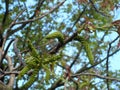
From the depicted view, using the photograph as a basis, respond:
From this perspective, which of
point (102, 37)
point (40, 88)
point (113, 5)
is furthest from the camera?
point (40, 88)

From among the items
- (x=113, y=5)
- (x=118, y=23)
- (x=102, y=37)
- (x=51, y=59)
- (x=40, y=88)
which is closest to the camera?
(x=51, y=59)

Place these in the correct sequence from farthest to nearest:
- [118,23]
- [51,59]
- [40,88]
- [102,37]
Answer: [40,88]
[102,37]
[118,23]
[51,59]

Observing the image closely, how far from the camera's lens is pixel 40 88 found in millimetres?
10242

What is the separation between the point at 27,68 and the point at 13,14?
832cm

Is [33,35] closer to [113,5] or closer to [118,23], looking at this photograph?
[113,5]

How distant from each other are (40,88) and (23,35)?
1.80 metres

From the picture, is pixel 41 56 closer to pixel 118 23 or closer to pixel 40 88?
pixel 118 23

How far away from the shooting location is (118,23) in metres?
2.09

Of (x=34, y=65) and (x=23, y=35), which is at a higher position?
(x=34, y=65)

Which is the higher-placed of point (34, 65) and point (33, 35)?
point (34, 65)

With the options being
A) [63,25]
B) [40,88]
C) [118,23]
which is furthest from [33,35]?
[118,23]

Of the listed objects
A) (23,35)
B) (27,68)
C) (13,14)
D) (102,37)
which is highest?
(27,68)

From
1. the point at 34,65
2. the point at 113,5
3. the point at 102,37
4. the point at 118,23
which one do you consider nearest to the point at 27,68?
the point at 34,65

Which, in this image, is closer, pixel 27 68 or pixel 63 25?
pixel 27 68
